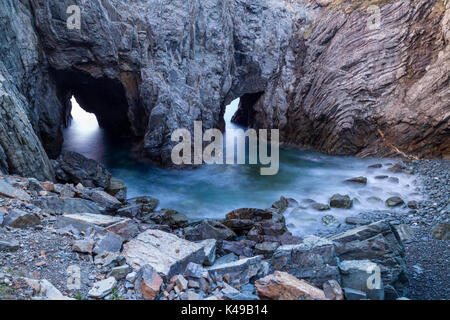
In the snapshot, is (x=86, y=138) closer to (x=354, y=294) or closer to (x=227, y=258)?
(x=227, y=258)

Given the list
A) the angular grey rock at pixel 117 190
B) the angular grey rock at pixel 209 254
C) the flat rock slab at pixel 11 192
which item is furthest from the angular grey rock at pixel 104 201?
the angular grey rock at pixel 209 254

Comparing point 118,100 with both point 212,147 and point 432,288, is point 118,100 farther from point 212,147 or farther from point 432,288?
point 432,288

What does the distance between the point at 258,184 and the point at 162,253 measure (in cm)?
990

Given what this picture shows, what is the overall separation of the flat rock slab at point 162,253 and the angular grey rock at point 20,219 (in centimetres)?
193

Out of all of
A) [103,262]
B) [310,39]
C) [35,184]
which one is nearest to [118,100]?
[35,184]

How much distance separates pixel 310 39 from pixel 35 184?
20.9m

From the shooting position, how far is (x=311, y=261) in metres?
5.76

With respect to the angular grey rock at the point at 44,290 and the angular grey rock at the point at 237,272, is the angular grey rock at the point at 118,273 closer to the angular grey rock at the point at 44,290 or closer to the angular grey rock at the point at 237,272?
the angular grey rock at the point at 44,290

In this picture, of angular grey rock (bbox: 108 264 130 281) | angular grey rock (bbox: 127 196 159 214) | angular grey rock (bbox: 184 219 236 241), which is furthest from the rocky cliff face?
angular grey rock (bbox: 108 264 130 281)

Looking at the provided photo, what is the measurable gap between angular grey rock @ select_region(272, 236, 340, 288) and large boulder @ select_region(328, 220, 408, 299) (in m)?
0.71

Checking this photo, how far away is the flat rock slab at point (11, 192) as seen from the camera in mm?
7180

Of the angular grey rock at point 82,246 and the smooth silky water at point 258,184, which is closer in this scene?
the angular grey rock at point 82,246

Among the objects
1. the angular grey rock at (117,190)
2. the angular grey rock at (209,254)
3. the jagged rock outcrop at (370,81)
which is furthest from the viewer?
the jagged rock outcrop at (370,81)

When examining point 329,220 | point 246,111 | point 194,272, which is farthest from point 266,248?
point 246,111
